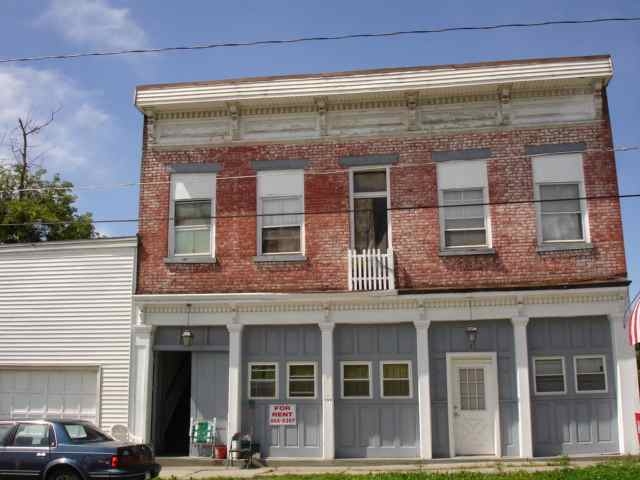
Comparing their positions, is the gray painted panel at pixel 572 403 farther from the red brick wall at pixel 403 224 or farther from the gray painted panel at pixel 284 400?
the gray painted panel at pixel 284 400

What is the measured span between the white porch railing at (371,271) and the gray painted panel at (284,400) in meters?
1.45

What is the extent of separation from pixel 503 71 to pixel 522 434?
7.72 meters

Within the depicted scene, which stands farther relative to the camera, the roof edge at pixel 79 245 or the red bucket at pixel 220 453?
the roof edge at pixel 79 245

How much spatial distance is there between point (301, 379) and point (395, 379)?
80.6 inches

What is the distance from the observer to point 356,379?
14.9 meters

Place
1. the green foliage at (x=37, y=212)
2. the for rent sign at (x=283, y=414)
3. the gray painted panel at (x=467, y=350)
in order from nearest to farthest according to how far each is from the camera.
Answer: the gray painted panel at (x=467, y=350) → the for rent sign at (x=283, y=414) → the green foliage at (x=37, y=212)

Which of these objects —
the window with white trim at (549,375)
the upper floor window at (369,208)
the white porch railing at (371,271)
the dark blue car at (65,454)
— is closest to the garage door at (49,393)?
the dark blue car at (65,454)

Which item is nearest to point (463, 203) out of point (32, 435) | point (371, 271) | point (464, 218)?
point (464, 218)

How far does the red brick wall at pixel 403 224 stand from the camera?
14.6m

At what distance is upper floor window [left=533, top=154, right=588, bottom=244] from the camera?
14812mm

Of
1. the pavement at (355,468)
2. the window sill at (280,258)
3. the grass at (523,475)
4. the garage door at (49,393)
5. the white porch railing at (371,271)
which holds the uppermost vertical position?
the window sill at (280,258)

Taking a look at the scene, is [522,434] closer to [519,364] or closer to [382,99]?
[519,364]

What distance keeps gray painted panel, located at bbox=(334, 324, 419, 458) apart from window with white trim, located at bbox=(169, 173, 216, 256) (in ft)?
12.3

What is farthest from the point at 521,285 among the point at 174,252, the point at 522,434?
the point at 174,252
